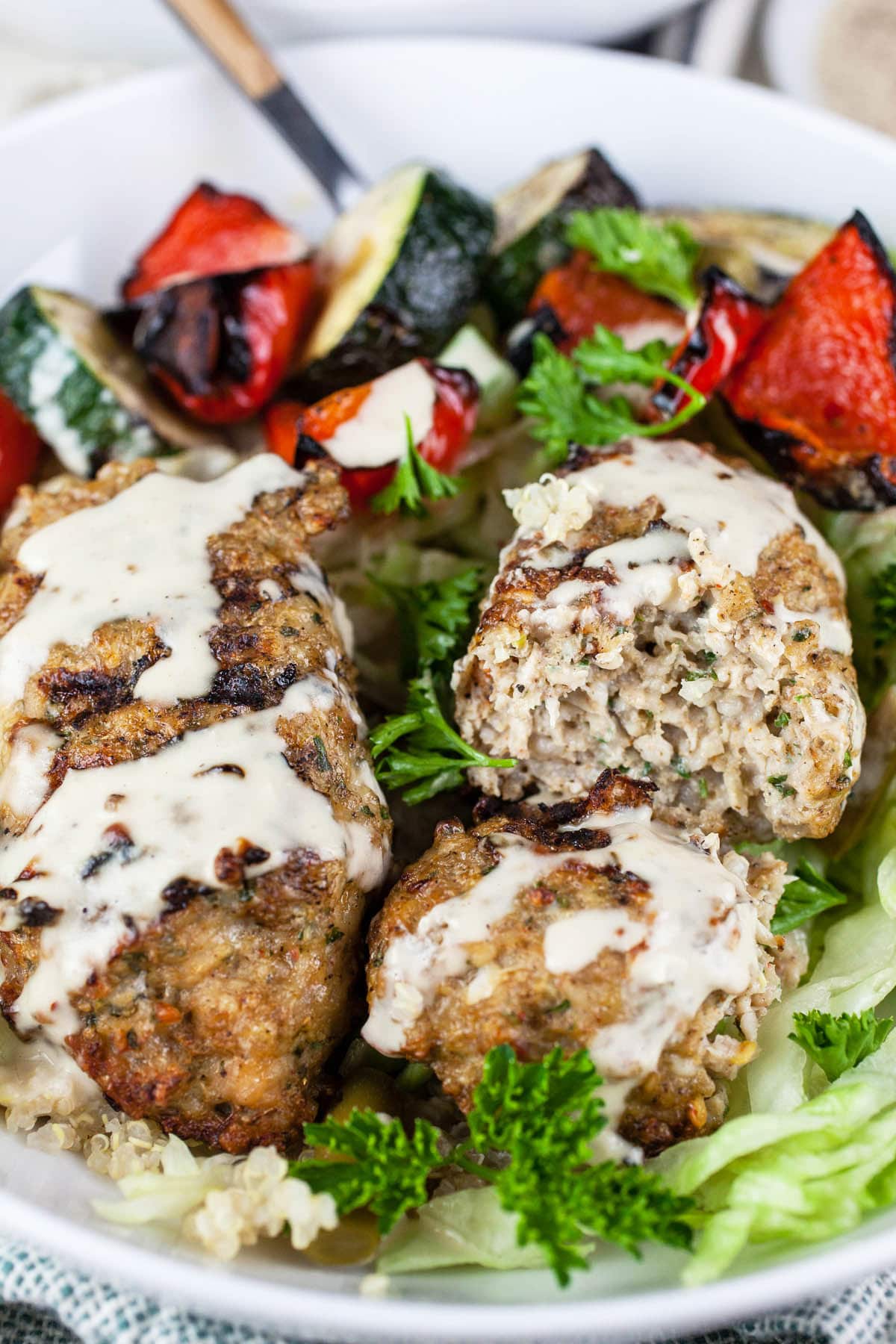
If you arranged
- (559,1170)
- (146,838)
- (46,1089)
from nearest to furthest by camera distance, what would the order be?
(559,1170) → (146,838) → (46,1089)

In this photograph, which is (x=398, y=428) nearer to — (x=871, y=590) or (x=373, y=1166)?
(x=871, y=590)

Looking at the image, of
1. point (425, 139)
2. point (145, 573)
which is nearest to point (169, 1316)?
point (145, 573)

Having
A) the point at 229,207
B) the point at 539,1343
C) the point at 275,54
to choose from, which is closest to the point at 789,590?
the point at 539,1343

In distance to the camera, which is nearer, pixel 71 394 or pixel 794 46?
pixel 71 394

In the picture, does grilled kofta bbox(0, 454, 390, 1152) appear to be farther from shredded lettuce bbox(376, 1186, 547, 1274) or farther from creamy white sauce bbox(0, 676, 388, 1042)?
shredded lettuce bbox(376, 1186, 547, 1274)

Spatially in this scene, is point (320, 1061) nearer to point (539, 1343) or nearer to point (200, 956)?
point (200, 956)

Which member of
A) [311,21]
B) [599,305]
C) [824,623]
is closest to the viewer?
[824,623]

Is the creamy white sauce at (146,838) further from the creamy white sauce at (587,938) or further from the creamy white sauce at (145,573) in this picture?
the creamy white sauce at (587,938)

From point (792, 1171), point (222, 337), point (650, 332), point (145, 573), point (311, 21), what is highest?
point (311, 21)
